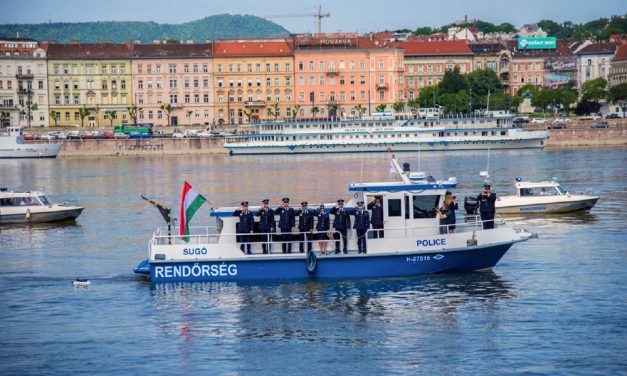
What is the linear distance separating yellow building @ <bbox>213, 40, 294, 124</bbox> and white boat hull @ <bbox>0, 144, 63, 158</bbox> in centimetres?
3053

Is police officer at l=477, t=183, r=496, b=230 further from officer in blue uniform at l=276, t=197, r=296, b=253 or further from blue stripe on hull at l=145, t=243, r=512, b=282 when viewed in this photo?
officer in blue uniform at l=276, t=197, r=296, b=253

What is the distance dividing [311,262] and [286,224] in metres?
1.25

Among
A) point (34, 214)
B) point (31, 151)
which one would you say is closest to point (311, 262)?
point (34, 214)

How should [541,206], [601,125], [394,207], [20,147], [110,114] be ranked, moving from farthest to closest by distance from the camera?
[110,114] < [601,125] < [20,147] < [541,206] < [394,207]

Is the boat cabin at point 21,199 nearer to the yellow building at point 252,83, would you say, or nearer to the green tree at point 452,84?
the yellow building at point 252,83

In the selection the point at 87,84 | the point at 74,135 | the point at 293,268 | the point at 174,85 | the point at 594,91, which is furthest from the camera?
the point at 594,91

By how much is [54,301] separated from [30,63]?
120801mm

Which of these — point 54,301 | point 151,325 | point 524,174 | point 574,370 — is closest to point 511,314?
point 574,370

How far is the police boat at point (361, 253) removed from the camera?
112ft

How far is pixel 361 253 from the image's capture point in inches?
1340

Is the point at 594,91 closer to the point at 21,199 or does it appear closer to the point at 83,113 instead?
the point at 83,113

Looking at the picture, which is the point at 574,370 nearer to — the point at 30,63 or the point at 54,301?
the point at 54,301

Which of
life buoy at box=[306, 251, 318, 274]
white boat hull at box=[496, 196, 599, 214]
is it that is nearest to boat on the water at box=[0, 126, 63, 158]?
white boat hull at box=[496, 196, 599, 214]

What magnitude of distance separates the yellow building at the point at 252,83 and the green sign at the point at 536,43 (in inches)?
1991
